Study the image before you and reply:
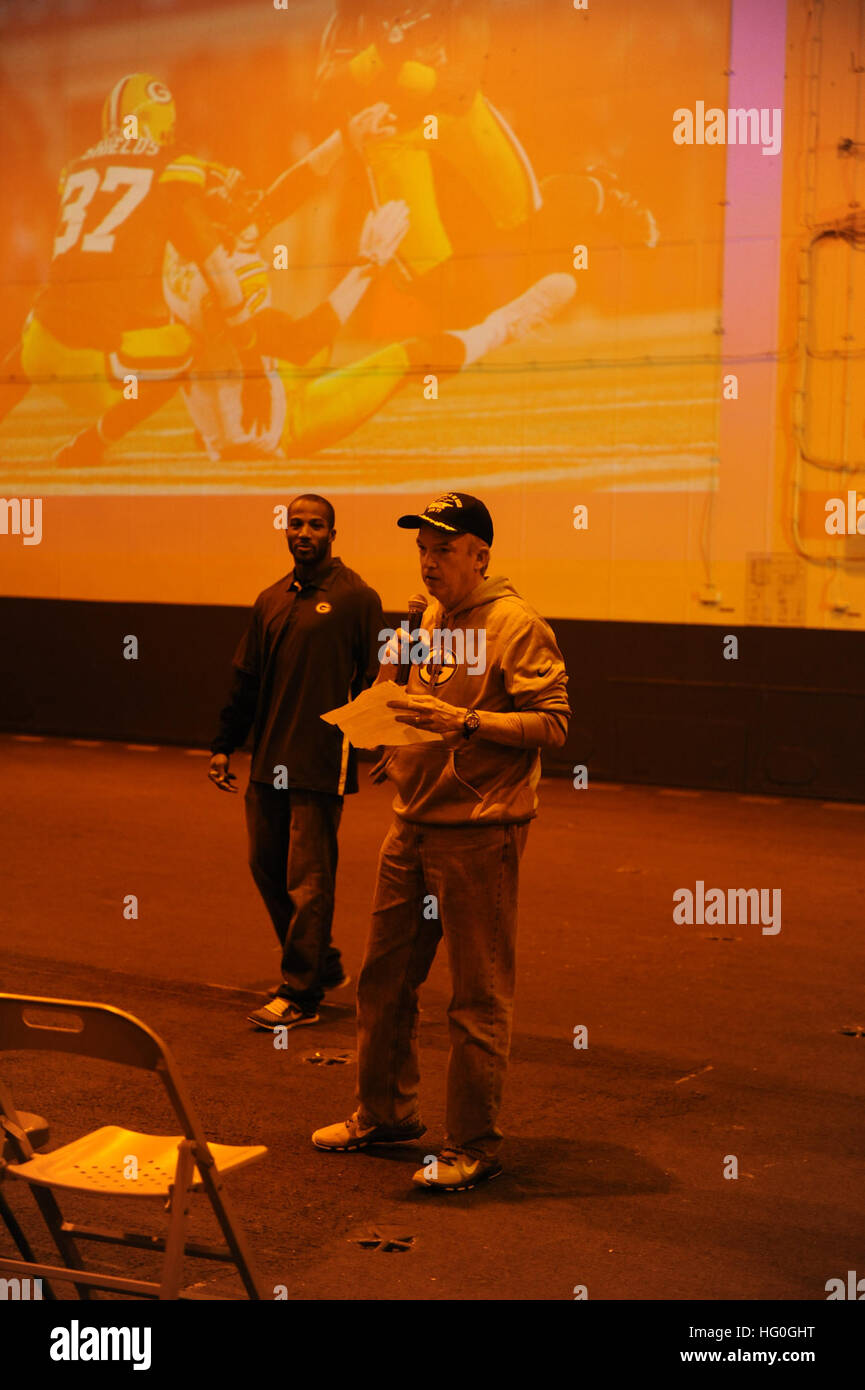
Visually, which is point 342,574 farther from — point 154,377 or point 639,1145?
point 154,377

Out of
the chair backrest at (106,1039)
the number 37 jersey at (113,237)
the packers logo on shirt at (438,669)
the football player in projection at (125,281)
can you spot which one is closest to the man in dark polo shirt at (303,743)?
the packers logo on shirt at (438,669)

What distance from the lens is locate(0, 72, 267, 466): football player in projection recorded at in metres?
14.3

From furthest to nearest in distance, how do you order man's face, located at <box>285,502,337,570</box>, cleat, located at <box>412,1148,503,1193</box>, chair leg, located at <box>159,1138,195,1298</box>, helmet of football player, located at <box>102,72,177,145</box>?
helmet of football player, located at <box>102,72,177,145</box> → man's face, located at <box>285,502,337,570</box> → cleat, located at <box>412,1148,503,1193</box> → chair leg, located at <box>159,1138,195,1298</box>

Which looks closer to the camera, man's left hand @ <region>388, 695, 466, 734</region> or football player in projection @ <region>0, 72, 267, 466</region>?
man's left hand @ <region>388, 695, 466, 734</region>

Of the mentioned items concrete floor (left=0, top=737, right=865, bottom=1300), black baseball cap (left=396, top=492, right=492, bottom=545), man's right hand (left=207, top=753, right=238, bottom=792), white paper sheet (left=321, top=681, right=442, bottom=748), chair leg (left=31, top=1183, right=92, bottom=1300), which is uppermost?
black baseball cap (left=396, top=492, right=492, bottom=545)

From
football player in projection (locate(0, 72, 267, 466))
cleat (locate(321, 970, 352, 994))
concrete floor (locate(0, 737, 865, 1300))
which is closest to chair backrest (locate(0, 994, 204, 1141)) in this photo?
concrete floor (locate(0, 737, 865, 1300))

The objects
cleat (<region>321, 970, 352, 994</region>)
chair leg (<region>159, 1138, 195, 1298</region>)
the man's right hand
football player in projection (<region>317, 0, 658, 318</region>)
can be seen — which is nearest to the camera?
chair leg (<region>159, 1138, 195, 1298</region>)

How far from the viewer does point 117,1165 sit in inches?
127

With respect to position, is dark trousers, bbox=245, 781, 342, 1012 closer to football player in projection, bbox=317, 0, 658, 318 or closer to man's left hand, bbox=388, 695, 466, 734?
man's left hand, bbox=388, 695, 466, 734

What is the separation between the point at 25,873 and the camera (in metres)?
8.88

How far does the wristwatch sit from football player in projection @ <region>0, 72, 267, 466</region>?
1012cm

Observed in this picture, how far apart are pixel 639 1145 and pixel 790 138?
8.95 meters

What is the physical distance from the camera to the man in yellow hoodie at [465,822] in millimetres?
4496

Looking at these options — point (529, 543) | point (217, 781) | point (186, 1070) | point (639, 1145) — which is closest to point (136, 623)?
point (529, 543)
